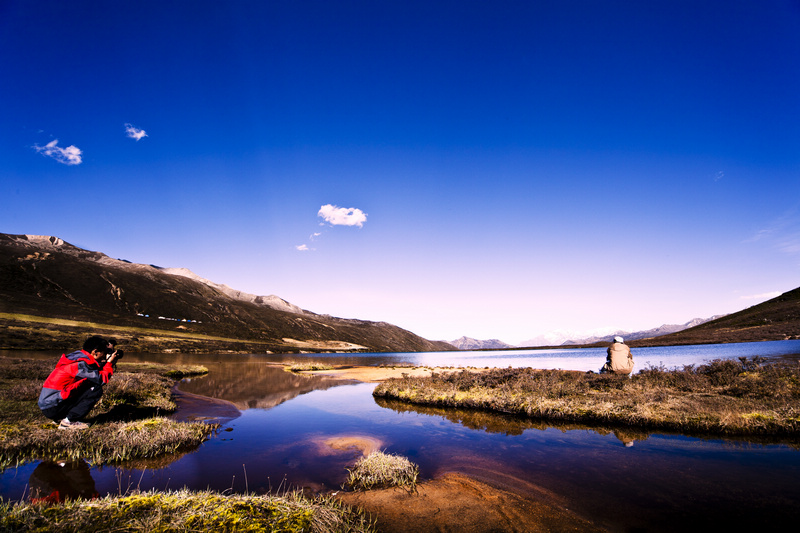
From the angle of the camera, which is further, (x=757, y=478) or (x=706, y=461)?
(x=706, y=461)

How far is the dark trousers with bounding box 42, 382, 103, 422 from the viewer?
32.4 feet

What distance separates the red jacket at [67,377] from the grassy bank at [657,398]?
14.7 meters

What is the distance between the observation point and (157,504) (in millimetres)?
5141

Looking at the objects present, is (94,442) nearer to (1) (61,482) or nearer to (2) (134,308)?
(1) (61,482)

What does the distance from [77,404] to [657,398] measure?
2091cm

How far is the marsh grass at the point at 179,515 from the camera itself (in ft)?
14.3

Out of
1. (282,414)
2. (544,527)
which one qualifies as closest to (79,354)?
(282,414)

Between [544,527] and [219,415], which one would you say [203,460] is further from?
[544,527]

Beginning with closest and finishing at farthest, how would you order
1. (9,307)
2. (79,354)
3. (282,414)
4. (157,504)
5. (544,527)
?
1. (157,504)
2. (544,527)
3. (79,354)
4. (282,414)
5. (9,307)

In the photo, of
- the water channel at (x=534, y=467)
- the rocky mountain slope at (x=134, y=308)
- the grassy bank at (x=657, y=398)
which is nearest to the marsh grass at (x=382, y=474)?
the water channel at (x=534, y=467)

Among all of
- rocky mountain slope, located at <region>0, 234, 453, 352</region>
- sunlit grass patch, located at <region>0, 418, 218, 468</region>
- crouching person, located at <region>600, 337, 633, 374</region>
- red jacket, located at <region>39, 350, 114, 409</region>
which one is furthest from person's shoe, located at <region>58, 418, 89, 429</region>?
rocky mountain slope, located at <region>0, 234, 453, 352</region>

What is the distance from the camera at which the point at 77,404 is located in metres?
10.3

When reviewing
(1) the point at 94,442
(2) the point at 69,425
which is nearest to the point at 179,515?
(1) the point at 94,442

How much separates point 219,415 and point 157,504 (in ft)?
38.9
